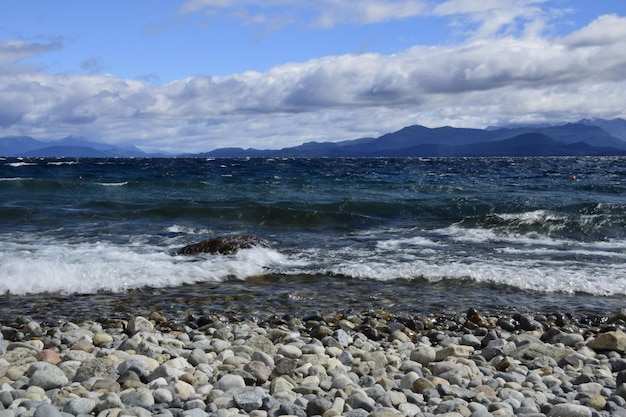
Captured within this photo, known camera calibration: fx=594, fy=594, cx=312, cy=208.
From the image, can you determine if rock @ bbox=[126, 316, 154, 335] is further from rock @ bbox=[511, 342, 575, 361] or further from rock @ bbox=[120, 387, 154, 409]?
rock @ bbox=[511, 342, 575, 361]

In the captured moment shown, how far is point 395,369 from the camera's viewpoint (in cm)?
525

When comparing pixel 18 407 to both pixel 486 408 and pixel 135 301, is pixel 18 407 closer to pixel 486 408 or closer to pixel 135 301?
pixel 486 408

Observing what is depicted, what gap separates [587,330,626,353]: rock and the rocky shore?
0.01m

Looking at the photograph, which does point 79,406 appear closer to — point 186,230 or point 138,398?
point 138,398

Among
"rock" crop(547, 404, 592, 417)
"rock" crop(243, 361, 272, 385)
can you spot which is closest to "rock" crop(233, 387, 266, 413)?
"rock" crop(243, 361, 272, 385)

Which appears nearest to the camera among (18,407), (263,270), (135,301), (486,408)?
(18,407)

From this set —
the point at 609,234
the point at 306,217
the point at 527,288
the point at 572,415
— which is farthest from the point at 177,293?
the point at 609,234

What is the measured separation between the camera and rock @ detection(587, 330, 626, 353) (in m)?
5.93

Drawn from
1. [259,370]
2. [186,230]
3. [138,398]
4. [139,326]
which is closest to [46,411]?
[138,398]

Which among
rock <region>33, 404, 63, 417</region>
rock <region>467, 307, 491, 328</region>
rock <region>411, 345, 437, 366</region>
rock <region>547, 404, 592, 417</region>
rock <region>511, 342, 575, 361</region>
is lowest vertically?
rock <region>467, 307, 491, 328</region>

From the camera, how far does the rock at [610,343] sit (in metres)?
5.93

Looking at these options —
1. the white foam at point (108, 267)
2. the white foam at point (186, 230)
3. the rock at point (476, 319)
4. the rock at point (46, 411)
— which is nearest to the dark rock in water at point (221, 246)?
the white foam at point (108, 267)

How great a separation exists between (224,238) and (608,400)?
29.0ft

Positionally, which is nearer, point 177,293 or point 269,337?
point 269,337
